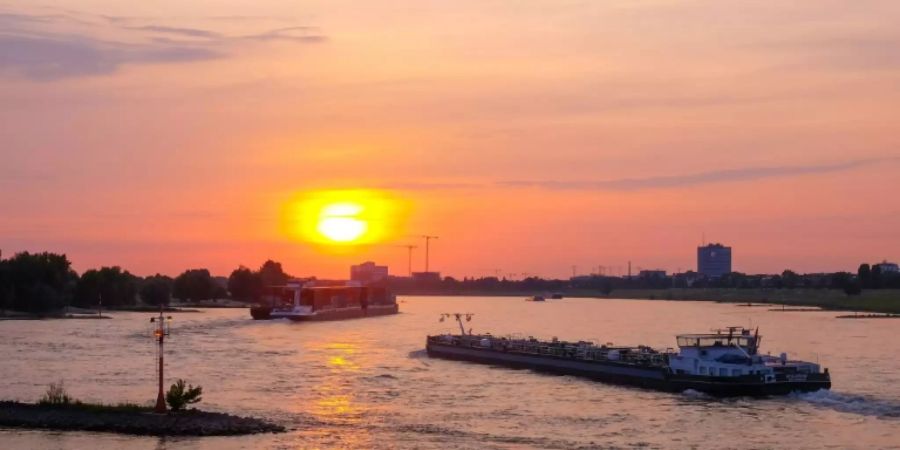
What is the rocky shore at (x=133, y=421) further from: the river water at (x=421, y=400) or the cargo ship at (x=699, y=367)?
the cargo ship at (x=699, y=367)

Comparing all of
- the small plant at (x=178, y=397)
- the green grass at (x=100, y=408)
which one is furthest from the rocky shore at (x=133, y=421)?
the small plant at (x=178, y=397)

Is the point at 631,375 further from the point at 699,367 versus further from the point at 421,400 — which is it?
the point at 421,400

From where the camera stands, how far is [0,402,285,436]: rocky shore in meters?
55.1

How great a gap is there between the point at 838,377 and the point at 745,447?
37.2 m

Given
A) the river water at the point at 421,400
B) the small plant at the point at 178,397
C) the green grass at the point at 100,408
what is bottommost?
the river water at the point at 421,400

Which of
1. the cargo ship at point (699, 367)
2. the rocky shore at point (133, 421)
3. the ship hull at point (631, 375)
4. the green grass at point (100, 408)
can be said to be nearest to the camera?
the rocky shore at point (133, 421)

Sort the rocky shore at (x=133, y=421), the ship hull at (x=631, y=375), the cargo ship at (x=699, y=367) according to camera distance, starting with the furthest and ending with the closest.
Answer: the cargo ship at (x=699, y=367), the ship hull at (x=631, y=375), the rocky shore at (x=133, y=421)

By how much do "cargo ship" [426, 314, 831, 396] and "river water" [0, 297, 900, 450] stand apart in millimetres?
1550

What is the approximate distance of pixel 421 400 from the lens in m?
76.2

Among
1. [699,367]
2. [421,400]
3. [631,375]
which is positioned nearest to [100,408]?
[421,400]

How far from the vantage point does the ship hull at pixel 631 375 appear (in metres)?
81.6

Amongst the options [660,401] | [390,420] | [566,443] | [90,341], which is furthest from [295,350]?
[566,443]

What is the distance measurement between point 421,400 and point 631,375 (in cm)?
2318

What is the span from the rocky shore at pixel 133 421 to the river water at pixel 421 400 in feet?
2.98
